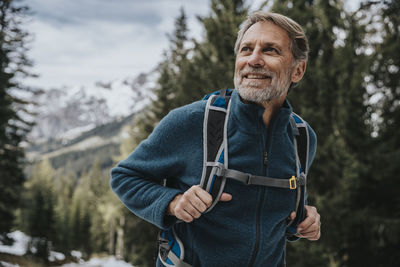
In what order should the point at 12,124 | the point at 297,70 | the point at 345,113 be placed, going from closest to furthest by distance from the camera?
the point at 297,70 → the point at 345,113 → the point at 12,124

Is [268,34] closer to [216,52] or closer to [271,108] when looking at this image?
[271,108]

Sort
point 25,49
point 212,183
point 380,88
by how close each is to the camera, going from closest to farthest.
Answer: point 212,183
point 380,88
point 25,49

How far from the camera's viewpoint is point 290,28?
194cm

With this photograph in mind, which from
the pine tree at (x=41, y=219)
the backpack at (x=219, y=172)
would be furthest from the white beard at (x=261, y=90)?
the pine tree at (x=41, y=219)

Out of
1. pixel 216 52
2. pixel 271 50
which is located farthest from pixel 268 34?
pixel 216 52

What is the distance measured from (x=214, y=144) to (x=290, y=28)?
85 centimetres

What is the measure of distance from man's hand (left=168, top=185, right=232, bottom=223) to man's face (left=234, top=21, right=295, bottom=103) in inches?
25.3

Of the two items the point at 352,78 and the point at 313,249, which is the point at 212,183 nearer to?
the point at 313,249

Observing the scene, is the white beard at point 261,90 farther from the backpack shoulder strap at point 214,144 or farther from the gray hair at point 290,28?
the gray hair at point 290,28

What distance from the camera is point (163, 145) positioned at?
1.85 meters

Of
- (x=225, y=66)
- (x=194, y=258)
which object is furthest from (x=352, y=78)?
(x=194, y=258)

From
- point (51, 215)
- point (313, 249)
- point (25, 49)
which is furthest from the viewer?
point (51, 215)

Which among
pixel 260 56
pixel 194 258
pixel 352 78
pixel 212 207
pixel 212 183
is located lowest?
pixel 194 258

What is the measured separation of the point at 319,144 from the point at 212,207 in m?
6.89
